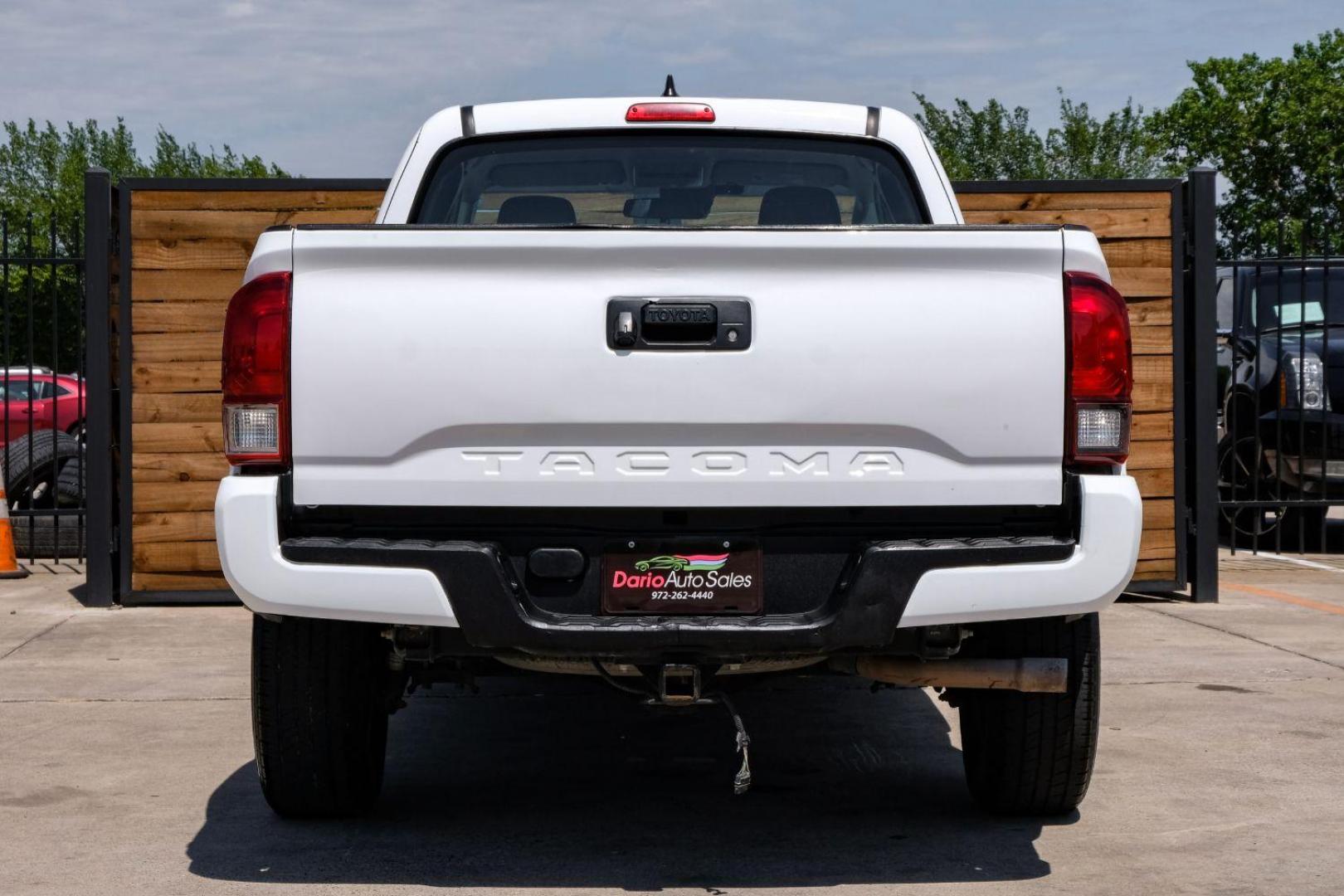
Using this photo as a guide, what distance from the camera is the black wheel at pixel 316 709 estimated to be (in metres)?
4.60

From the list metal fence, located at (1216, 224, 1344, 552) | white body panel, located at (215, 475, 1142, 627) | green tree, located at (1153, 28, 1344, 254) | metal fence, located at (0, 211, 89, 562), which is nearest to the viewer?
white body panel, located at (215, 475, 1142, 627)

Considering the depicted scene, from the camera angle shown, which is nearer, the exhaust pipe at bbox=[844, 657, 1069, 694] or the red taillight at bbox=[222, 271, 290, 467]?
the red taillight at bbox=[222, 271, 290, 467]

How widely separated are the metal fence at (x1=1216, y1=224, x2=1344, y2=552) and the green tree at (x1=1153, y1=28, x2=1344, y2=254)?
126ft

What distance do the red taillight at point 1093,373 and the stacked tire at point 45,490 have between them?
8.76 meters

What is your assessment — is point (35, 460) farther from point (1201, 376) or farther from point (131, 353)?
point (1201, 376)

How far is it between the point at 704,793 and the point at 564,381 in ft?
6.01

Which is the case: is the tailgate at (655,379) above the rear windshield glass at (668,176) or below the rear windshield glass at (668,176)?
below

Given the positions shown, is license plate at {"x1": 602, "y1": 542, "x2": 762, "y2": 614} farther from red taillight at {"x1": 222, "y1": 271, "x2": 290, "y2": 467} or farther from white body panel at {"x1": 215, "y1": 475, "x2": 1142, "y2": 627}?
red taillight at {"x1": 222, "y1": 271, "x2": 290, "y2": 467}

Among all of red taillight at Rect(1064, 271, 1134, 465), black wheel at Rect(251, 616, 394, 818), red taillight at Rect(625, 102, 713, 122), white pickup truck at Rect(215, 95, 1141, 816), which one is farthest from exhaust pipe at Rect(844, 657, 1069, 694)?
red taillight at Rect(625, 102, 713, 122)

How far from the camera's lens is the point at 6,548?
35.6 feet

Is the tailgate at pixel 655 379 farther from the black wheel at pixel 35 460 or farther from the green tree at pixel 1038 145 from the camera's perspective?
the green tree at pixel 1038 145

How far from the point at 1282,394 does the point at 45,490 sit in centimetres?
893

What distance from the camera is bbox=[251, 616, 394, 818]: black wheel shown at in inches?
181

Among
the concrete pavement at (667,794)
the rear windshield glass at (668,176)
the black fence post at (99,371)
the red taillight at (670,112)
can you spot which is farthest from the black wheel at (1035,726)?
the black fence post at (99,371)
